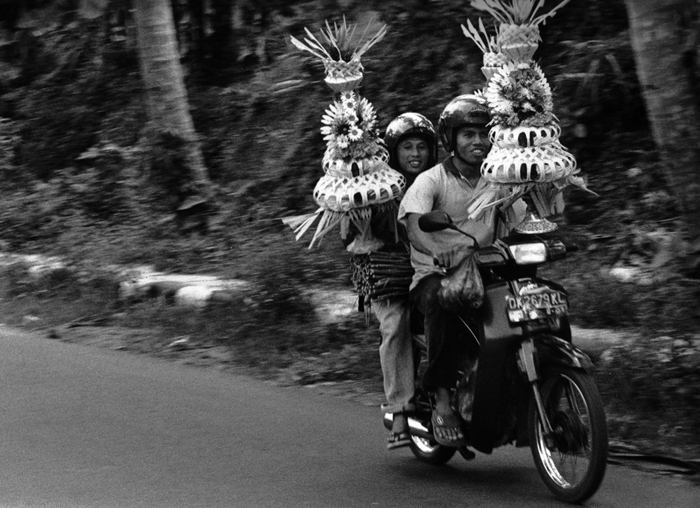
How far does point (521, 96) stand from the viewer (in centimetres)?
545

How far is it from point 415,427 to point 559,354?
1162 mm

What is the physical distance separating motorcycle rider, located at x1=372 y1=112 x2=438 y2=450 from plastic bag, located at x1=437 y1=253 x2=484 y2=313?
0.67 meters

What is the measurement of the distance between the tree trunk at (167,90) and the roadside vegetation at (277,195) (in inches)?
8.3

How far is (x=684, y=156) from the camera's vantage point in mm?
7180

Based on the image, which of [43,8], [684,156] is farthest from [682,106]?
[43,8]

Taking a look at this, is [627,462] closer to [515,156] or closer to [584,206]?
[515,156]

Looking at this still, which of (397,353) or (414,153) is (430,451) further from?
(414,153)

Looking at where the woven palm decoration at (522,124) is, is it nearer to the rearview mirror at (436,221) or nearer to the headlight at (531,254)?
the headlight at (531,254)

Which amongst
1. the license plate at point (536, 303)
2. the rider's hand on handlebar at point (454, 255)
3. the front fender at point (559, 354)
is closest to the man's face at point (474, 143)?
the rider's hand on handlebar at point (454, 255)

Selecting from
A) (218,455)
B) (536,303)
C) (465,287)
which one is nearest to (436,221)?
(465,287)

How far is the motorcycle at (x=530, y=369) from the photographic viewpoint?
5.26 meters

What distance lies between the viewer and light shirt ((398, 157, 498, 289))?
5812 mm

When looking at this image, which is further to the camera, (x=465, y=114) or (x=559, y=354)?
(x=465, y=114)

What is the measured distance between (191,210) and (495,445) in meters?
7.32
